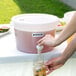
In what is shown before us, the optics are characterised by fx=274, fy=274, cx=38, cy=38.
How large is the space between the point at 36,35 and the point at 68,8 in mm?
4810

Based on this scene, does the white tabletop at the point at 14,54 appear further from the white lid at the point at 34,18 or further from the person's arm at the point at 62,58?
the white lid at the point at 34,18

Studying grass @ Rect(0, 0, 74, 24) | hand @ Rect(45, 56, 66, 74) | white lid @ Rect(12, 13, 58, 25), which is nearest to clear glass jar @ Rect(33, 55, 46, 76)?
hand @ Rect(45, 56, 66, 74)

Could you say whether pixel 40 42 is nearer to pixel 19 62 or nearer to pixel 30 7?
pixel 19 62

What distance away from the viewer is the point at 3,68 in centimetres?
171

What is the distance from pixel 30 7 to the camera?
646 centimetres

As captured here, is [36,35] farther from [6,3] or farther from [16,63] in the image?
[6,3]

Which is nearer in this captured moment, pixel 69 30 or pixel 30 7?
pixel 69 30

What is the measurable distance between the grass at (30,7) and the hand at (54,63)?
3996 millimetres

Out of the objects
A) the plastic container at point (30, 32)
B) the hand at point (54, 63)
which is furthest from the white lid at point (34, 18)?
the hand at point (54, 63)

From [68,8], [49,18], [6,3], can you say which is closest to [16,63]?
[49,18]

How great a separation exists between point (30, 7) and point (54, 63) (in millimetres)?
4973

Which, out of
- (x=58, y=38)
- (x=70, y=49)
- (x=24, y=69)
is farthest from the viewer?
(x=24, y=69)

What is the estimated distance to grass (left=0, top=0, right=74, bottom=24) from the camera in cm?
596

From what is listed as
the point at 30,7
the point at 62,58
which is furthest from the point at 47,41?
the point at 30,7
